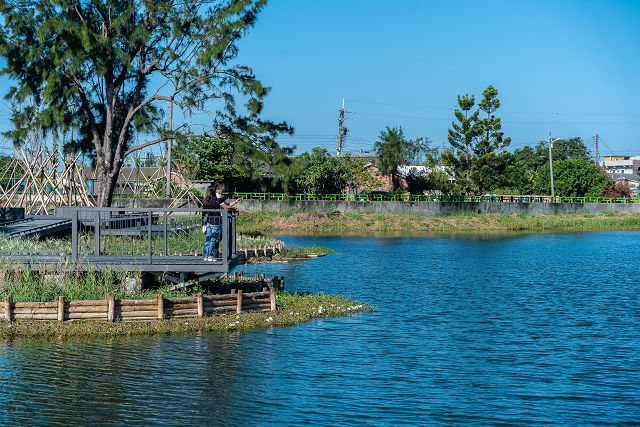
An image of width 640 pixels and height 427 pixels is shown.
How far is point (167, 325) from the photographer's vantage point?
2102 cm

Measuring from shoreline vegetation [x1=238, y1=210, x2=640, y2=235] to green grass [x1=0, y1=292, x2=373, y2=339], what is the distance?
47.4 metres

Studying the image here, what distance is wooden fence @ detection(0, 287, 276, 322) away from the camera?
2088 cm

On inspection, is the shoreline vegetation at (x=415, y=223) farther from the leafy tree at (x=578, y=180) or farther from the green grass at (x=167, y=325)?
the green grass at (x=167, y=325)

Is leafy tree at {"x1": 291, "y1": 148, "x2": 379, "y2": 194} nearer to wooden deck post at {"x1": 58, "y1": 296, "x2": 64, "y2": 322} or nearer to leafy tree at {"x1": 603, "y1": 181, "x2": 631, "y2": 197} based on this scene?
leafy tree at {"x1": 603, "y1": 181, "x2": 631, "y2": 197}

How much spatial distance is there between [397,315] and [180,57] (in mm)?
20387

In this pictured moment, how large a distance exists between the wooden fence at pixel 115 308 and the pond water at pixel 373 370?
110 cm

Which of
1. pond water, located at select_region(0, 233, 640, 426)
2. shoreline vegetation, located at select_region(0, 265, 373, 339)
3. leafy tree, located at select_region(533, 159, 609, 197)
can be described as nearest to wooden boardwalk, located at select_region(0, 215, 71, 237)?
shoreline vegetation, located at select_region(0, 265, 373, 339)

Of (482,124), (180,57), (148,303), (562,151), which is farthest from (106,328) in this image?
(562,151)

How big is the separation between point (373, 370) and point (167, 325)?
5646mm

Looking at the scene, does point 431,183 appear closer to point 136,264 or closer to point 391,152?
point 391,152

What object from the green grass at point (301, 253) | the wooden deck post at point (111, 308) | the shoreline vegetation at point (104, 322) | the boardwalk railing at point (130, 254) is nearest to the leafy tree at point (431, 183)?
the green grass at point (301, 253)

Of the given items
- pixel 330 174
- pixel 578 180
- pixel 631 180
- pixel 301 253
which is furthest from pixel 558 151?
pixel 301 253

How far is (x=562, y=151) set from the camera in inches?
6575

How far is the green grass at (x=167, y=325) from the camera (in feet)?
66.6
